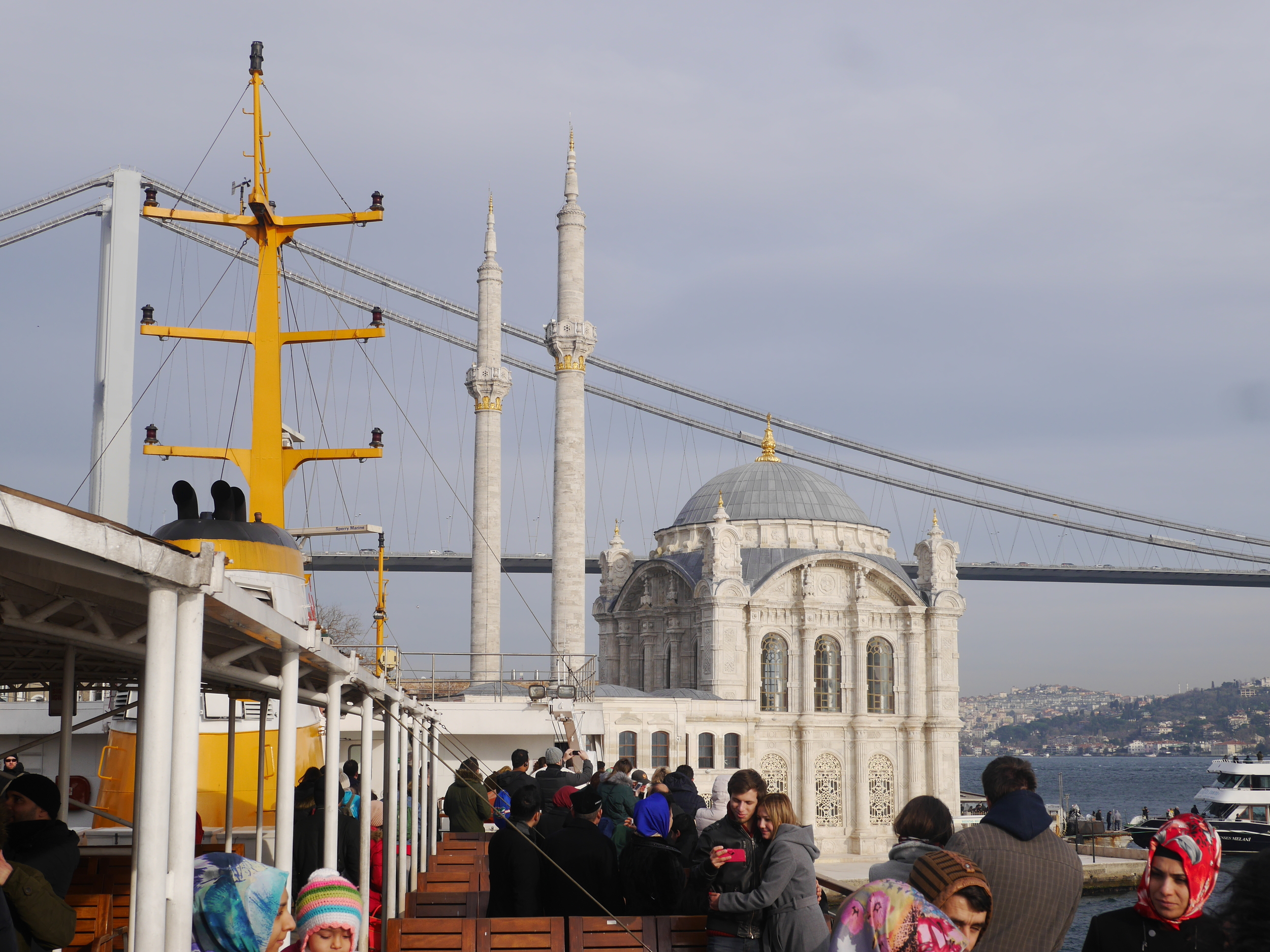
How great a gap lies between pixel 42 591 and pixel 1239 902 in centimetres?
524

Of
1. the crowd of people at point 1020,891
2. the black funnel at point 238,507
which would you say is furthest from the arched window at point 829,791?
the crowd of people at point 1020,891

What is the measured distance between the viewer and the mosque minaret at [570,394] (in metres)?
40.1

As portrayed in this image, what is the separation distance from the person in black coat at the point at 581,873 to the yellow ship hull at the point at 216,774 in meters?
6.91

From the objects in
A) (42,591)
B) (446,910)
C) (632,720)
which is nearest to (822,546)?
(632,720)

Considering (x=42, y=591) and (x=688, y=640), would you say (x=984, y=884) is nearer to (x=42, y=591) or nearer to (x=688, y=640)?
(x=42, y=591)

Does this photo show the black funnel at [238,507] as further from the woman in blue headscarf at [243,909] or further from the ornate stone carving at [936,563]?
the ornate stone carving at [936,563]

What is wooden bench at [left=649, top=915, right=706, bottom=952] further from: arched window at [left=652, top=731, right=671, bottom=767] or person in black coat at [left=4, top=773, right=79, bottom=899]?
arched window at [left=652, top=731, right=671, bottom=767]

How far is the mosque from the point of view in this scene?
4047 cm

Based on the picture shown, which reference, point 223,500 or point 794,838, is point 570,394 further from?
point 794,838

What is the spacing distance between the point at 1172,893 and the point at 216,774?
12137mm

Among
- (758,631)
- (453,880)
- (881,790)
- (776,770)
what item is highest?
(758,631)

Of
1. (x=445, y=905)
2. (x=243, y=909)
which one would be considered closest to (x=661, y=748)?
(x=445, y=905)

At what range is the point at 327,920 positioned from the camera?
4219 millimetres

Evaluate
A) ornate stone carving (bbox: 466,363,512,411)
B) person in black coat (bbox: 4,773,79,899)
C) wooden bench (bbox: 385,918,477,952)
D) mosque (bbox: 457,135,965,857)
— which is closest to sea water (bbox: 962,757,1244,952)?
mosque (bbox: 457,135,965,857)
